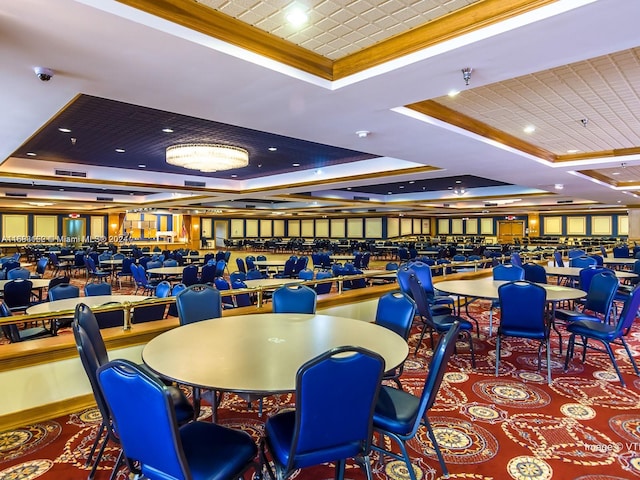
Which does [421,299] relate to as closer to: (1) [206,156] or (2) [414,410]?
(2) [414,410]

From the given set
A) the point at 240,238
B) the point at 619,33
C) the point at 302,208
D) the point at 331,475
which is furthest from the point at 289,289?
the point at 240,238

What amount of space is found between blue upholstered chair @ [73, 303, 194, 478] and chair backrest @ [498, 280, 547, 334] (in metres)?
2.83

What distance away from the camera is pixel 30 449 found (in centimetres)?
241

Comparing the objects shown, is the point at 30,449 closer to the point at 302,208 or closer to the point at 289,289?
the point at 289,289

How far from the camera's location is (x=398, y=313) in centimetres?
281

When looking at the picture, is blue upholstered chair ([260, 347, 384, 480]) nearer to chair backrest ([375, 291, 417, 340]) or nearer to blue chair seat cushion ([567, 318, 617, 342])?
chair backrest ([375, 291, 417, 340])

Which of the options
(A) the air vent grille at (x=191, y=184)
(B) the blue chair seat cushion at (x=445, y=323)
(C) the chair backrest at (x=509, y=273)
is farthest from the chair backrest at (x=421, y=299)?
(A) the air vent grille at (x=191, y=184)

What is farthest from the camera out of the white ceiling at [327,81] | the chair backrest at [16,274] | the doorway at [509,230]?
the doorway at [509,230]

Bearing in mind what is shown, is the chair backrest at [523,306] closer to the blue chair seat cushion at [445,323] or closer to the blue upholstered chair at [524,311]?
the blue upholstered chair at [524,311]

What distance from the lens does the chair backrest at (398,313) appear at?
2.71 meters

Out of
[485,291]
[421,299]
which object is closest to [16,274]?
[421,299]

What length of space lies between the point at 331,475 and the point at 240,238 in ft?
83.7

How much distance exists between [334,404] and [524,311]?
2724 mm

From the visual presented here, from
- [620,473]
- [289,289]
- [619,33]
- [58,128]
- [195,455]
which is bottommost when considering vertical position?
[620,473]
